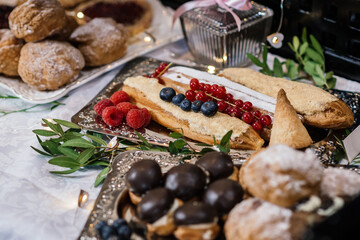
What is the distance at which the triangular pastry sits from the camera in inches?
42.7

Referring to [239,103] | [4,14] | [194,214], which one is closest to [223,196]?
[194,214]

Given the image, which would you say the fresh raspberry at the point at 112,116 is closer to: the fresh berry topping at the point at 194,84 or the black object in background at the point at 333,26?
the fresh berry topping at the point at 194,84

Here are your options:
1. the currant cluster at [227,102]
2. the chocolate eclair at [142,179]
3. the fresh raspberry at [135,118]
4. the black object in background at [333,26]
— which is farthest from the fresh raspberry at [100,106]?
the black object in background at [333,26]

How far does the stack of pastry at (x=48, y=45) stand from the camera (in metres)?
1.59

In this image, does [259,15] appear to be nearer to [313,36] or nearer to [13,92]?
[313,36]

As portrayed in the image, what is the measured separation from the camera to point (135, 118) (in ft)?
4.28

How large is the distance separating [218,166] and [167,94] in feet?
1.83

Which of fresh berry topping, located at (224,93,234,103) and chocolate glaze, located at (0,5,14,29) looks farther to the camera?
chocolate glaze, located at (0,5,14,29)

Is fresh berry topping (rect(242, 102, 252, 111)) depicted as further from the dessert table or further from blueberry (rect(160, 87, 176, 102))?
the dessert table

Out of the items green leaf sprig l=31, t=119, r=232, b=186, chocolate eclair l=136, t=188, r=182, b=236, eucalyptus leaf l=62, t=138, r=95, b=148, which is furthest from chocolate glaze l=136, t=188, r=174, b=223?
eucalyptus leaf l=62, t=138, r=95, b=148

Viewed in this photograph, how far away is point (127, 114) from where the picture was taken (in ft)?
4.38

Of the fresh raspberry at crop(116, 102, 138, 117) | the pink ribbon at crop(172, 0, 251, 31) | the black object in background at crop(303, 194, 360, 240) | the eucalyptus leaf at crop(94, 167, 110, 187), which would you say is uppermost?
the pink ribbon at crop(172, 0, 251, 31)

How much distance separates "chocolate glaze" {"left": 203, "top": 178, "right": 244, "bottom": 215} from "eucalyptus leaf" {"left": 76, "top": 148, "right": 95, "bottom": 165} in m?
0.55

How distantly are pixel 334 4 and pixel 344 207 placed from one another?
1172mm
